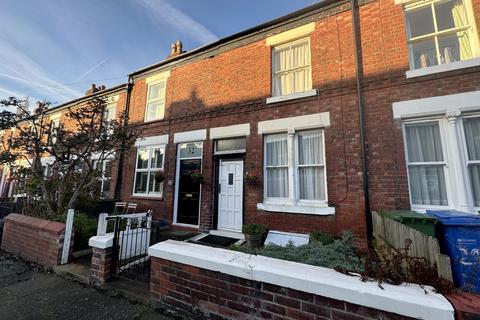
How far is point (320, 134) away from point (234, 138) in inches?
107

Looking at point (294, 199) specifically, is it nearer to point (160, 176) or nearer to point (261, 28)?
point (160, 176)

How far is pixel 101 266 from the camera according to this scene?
4027 mm

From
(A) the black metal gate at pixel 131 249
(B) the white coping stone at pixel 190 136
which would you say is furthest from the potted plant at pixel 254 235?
(B) the white coping stone at pixel 190 136

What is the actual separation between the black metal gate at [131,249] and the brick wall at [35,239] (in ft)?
4.53

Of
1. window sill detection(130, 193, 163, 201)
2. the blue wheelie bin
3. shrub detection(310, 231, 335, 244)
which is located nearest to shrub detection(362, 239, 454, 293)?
the blue wheelie bin

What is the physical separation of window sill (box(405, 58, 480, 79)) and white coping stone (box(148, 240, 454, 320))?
5.18m

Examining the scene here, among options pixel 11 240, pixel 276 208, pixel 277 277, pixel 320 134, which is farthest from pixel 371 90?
pixel 11 240

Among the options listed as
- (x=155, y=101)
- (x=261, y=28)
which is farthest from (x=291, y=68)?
(x=155, y=101)

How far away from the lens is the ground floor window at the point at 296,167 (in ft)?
20.8

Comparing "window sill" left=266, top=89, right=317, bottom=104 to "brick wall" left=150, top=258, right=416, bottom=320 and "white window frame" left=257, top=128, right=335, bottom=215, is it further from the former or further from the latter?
"brick wall" left=150, top=258, right=416, bottom=320

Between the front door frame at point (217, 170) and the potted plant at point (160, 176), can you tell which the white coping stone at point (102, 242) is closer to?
the front door frame at point (217, 170)

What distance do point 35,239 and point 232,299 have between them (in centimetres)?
526

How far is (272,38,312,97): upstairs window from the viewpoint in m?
6.99

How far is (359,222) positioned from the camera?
5520 mm
